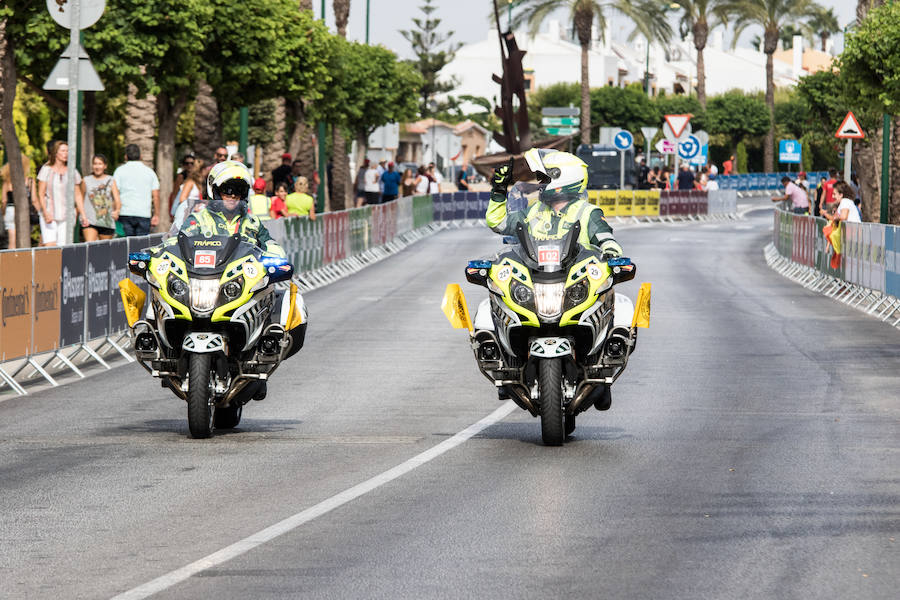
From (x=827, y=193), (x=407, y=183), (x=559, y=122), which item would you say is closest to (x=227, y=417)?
(x=827, y=193)

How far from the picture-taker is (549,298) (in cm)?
1088

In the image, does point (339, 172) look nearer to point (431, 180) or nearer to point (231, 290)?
point (431, 180)

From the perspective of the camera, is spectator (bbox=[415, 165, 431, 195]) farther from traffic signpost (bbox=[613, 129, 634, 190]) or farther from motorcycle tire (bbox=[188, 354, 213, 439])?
motorcycle tire (bbox=[188, 354, 213, 439])

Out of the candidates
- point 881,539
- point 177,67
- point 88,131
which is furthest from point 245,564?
point 88,131

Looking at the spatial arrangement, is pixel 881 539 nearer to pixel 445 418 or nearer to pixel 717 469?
pixel 717 469

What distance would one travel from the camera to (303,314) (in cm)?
1194

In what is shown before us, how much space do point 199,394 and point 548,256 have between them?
2.32 meters

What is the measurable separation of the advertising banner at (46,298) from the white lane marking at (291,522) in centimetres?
506

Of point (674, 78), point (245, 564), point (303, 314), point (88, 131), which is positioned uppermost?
point (674, 78)

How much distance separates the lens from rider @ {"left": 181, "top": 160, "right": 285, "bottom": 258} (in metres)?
11.7

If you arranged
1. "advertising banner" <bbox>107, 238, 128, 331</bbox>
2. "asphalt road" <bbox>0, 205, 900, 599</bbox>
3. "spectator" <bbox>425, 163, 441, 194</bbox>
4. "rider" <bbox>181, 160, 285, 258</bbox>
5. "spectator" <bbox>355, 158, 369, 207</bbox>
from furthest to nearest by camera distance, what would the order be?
"spectator" <bbox>425, 163, 441, 194</bbox> < "spectator" <bbox>355, 158, 369, 207</bbox> < "advertising banner" <bbox>107, 238, 128, 331</bbox> < "rider" <bbox>181, 160, 285, 258</bbox> < "asphalt road" <bbox>0, 205, 900, 599</bbox>

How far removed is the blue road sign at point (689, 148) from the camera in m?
56.4

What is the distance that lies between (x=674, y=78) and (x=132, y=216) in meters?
144

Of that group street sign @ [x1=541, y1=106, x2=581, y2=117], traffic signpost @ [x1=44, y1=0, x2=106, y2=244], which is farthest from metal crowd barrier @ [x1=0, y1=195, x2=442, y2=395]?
street sign @ [x1=541, y1=106, x2=581, y2=117]
